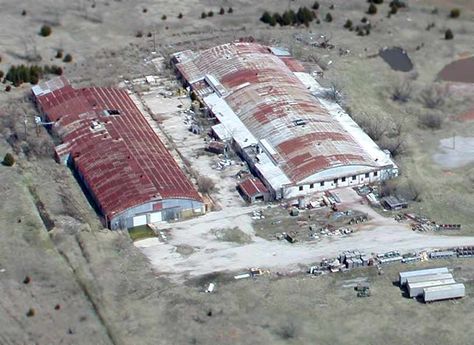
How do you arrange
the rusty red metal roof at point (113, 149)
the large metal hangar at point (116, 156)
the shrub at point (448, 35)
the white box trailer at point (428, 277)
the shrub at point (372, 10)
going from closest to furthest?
1. the white box trailer at point (428, 277)
2. the large metal hangar at point (116, 156)
3. the rusty red metal roof at point (113, 149)
4. the shrub at point (448, 35)
5. the shrub at point (372, 10)

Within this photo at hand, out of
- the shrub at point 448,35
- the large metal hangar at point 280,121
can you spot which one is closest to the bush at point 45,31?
the large metal hangar at point 280,121

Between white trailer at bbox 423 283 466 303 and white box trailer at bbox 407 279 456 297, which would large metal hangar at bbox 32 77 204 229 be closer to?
white box trailer at bbox 407 279 456 297

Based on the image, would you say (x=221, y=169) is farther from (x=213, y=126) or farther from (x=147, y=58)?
(x=147, y=58)

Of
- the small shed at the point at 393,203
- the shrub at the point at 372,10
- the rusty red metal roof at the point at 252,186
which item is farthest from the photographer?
the shrub at the point at 372,10

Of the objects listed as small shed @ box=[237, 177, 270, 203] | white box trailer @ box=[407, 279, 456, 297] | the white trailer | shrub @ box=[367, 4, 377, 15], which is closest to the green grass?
small shed @ box=[237, 177, 270, 203]

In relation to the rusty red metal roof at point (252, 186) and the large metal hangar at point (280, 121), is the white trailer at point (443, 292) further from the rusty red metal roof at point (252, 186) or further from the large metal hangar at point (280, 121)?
the rusty red metal roof at point (252, 186)

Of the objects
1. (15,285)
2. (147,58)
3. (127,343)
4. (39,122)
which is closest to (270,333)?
(127,343)

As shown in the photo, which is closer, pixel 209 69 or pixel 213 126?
pixel 213 126

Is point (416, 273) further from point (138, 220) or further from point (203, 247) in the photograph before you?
point (138, 220)
